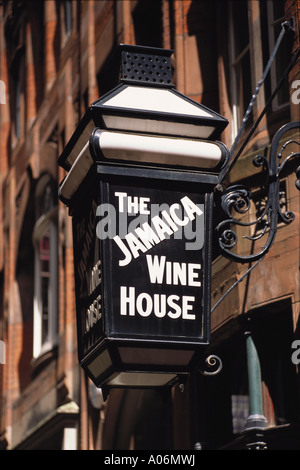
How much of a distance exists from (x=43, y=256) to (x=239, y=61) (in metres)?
9.66

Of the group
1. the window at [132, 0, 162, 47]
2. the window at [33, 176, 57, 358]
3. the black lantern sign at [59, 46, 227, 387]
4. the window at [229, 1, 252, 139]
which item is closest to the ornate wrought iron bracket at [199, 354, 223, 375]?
the black lantern sign at [59, 46, 227, 387]

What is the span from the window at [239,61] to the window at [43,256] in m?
8.25

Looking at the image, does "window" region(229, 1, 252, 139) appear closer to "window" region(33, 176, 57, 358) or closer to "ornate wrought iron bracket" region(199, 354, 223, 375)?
"ornate wrought iron bracket" region(199, 354, 223, 375)

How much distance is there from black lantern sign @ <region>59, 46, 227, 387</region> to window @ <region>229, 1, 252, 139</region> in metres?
7.16

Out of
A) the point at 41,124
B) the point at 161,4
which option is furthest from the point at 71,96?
the point at 161,4

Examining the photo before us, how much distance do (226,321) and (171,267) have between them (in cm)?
642

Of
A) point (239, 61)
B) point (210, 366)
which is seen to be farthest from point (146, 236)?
point (239, 61)

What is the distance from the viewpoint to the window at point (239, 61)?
40.8ft

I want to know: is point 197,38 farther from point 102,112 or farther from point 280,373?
point 102,112

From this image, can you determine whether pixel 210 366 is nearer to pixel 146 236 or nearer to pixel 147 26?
pixel 146 236

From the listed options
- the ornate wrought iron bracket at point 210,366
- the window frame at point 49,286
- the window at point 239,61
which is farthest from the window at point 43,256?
A: the ornate wrought iron bracket at point 210,366

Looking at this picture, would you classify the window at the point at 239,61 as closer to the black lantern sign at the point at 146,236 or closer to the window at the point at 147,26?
the window at the point at 147,26

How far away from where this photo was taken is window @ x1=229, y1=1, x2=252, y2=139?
12.4 metres

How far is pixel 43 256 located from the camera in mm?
21438
